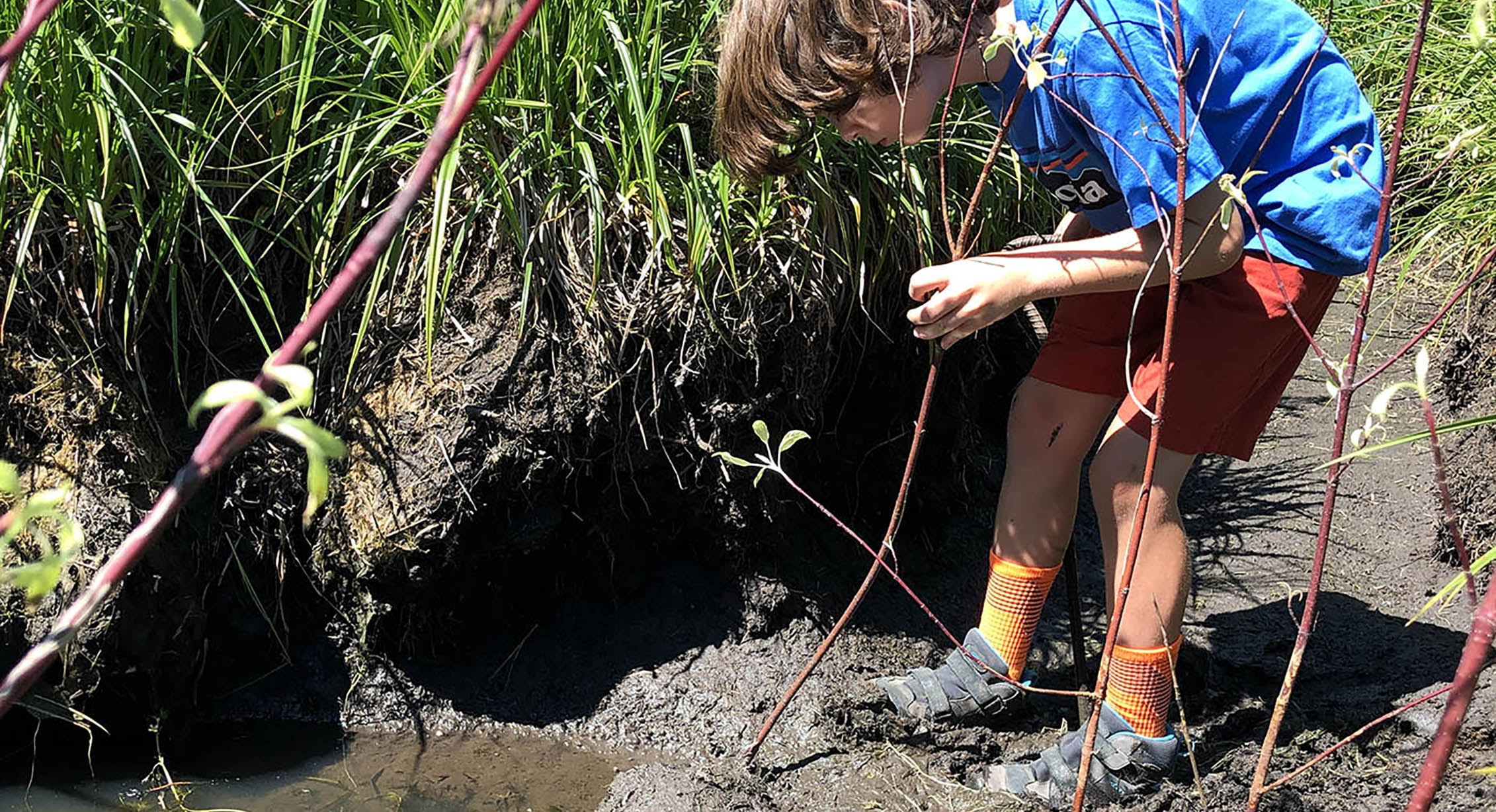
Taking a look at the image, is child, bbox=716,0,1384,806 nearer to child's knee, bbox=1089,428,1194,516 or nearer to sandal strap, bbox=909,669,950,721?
child's knee, bbox=1089,428,1194,516

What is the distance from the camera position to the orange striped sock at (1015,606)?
7.89ft

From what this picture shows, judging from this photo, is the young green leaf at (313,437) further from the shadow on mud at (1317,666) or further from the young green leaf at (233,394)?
the shadow on mud at (1317,666)

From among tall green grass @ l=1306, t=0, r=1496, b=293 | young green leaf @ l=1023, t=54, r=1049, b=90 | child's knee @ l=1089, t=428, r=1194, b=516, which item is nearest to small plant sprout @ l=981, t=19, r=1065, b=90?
young green leaf @ l=1023, t=54, r=1049, b=90

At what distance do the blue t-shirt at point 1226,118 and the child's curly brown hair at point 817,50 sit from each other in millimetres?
142

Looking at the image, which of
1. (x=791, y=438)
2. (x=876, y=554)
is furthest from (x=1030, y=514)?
(x=791, y=438)

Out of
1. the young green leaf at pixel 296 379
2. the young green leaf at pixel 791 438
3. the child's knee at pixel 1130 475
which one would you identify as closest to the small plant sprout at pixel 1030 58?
the young green leaf at pixel 791 438

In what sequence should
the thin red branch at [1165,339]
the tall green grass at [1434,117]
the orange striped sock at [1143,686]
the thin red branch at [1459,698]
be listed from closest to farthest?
1. the thin red branch at [1459,698]
2. the thin red branch at [1165,339]
3. the orange striped sock at [1143,686]
4. the tall green grass at [1434,117]

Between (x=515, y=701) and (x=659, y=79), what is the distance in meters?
1.26

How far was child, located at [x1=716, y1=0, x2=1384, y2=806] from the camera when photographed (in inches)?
71.8

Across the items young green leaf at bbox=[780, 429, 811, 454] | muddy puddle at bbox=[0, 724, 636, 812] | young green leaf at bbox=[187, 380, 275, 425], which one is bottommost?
muddy puddle at bbox=[0, 724, 636, 812]

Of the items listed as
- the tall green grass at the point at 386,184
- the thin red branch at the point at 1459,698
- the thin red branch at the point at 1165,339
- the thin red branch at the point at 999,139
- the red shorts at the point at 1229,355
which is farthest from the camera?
the tall green grass at the point at 386,184

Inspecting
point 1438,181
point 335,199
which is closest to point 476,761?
point 335,199

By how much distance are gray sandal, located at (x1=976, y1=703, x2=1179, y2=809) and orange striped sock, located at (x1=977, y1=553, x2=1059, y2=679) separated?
181 millimetres

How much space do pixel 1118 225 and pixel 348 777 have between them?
1.72 metres
